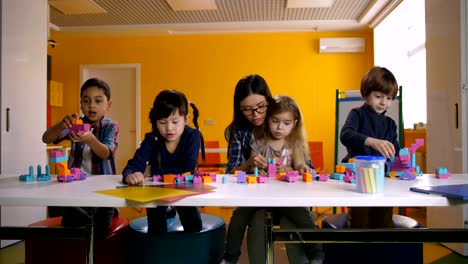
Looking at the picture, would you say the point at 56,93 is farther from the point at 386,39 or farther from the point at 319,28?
the point at 386,39

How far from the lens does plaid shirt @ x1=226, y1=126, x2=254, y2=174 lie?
1.79 metres

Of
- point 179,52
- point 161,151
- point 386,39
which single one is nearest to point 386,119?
point 161,151

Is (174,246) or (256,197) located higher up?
(256,197)

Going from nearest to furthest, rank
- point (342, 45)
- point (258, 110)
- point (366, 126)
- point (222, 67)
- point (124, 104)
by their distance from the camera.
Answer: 1. point (258, 110)
2. point (366, 126)
3. point (342, 45)
4. point (222, 67)
5. point (124, 104)

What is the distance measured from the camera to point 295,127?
178 cm

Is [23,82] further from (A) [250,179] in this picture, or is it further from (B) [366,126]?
(B) [366,126]

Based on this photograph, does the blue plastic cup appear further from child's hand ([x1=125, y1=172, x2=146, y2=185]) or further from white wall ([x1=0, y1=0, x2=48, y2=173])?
white wall ([x1=0, y1=0, x2=48, y2=173])

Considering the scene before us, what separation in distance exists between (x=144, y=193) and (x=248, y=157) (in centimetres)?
80

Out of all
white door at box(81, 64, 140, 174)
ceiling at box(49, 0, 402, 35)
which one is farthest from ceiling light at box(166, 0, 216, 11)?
white door at box(81, 64, 140, 174)

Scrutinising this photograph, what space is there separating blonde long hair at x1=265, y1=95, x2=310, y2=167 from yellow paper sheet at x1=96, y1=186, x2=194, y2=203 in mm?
754

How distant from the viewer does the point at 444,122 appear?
2.73 metres

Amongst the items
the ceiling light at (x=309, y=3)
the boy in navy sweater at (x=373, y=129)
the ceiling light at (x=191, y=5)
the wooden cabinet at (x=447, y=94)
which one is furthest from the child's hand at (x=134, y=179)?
the ceiling light at (x=309, y=3)

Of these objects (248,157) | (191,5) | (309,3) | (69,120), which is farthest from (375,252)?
(191,5)

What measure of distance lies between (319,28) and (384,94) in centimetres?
427
